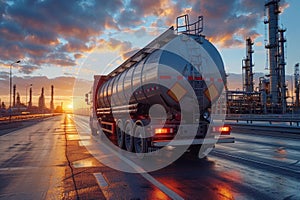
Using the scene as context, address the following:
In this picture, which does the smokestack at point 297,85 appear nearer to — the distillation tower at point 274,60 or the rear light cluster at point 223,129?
the distillation tower at point 274,60

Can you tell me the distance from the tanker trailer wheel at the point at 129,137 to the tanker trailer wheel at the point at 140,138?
1.06ft

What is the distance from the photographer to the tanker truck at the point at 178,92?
9.20 meters

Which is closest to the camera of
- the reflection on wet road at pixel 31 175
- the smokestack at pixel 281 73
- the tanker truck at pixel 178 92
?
the reflection on wet road at pixel 31 175

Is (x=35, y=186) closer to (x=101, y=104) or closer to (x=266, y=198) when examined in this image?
(x=266, y=198)

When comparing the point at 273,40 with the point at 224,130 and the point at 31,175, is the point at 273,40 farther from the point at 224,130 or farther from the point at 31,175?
the point at 31,175

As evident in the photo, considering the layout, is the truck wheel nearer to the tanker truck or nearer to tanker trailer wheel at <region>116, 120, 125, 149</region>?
the tanker truck

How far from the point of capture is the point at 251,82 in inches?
2616

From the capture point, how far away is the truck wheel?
9703mm

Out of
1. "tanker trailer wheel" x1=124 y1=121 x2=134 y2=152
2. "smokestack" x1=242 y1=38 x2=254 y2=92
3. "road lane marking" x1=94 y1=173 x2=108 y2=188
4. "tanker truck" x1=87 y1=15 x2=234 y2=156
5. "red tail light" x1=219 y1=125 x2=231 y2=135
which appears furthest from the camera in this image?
"smokestack" x1=242 y1=38 x2=254 y2=92

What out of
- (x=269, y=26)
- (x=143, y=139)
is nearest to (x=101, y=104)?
(x=143, y=139)

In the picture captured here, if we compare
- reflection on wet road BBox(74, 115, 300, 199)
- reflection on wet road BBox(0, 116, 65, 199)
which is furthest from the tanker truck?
reflection on wet road BBox(0, 116, 65, 199)

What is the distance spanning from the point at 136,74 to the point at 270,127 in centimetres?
1405

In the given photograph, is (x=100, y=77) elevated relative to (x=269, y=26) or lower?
lower

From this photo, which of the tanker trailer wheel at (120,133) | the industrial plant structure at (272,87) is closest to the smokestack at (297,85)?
the industrial plant structure at (272,87)
